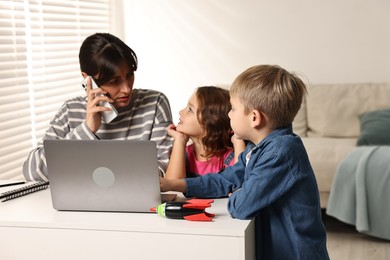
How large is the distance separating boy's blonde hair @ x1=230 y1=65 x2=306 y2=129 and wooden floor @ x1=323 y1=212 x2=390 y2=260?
Answer: 183cm

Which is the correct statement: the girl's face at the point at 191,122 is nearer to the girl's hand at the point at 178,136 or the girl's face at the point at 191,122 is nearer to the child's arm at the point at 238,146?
the girl's hand at the point at 178,136

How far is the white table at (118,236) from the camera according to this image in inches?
68.9

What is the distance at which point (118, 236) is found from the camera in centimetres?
183

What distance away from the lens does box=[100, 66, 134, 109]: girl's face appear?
2.43m

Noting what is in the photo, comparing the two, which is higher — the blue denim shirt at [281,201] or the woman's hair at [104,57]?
the woman's hair at [104,57]

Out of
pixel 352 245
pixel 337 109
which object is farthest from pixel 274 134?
pixel 337 109

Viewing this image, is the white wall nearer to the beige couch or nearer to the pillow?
the beige couch

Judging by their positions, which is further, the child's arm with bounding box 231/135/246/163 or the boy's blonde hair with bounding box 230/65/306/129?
the child's arm with bounding box 231/135/246/163

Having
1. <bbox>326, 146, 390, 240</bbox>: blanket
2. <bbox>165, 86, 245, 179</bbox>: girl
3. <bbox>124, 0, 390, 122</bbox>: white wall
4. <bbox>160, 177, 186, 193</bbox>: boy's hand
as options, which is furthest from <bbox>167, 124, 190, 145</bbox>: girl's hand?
<bbox>124, 0, 390, 122</bbox>: white wall

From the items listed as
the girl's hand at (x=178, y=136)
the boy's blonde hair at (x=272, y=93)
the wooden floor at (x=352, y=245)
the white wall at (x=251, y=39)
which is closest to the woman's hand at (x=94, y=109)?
the girl's hand at (x=178, y=136)

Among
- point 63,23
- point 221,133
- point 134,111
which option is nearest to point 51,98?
point 63,23

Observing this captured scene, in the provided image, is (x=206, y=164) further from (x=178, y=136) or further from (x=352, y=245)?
(x=352, y=245)

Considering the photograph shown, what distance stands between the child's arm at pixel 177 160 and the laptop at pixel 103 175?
1.30 ft

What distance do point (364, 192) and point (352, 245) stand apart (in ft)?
1.00
